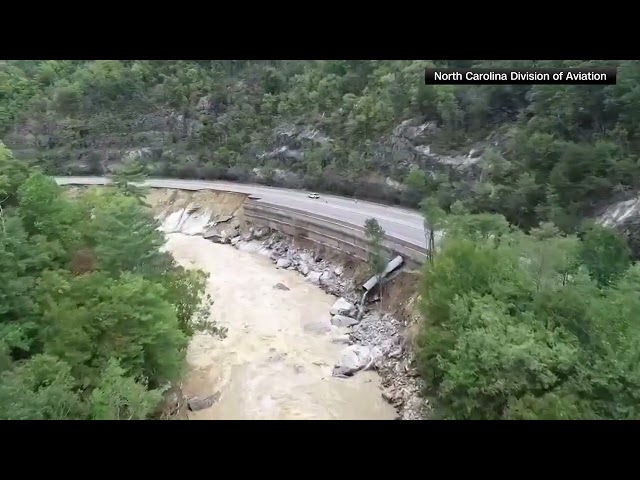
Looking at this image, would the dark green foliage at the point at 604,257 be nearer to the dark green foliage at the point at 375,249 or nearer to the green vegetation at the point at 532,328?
the green vegetation at the point at 532,328

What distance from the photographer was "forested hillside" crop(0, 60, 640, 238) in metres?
15.0

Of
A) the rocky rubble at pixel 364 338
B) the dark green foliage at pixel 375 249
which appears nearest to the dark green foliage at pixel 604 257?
the rocky rubble at pixel 364 338

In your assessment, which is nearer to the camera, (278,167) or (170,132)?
(278,167)

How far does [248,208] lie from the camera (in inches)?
1104

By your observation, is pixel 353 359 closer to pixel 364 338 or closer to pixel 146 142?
pixel 364 338

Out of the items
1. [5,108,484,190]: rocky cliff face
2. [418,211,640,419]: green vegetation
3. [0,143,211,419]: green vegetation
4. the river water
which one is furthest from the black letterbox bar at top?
[5,108,484,190]: rocky cliff face

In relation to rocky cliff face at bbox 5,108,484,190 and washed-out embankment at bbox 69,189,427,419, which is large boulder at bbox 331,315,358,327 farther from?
rocky cliff face at bbox 5,108,484,190

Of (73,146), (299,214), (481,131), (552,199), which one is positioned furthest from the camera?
(73,146)

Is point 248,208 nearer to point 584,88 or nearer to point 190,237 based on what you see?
point 190,237

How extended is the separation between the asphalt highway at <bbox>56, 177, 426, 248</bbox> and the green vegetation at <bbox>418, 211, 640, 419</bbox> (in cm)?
622

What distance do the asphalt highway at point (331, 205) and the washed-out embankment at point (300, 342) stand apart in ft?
6.11

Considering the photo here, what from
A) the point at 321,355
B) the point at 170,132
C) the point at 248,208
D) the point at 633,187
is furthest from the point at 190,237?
the point at 633,187

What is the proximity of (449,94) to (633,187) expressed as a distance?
11.2 metres

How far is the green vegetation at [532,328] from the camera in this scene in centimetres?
771
